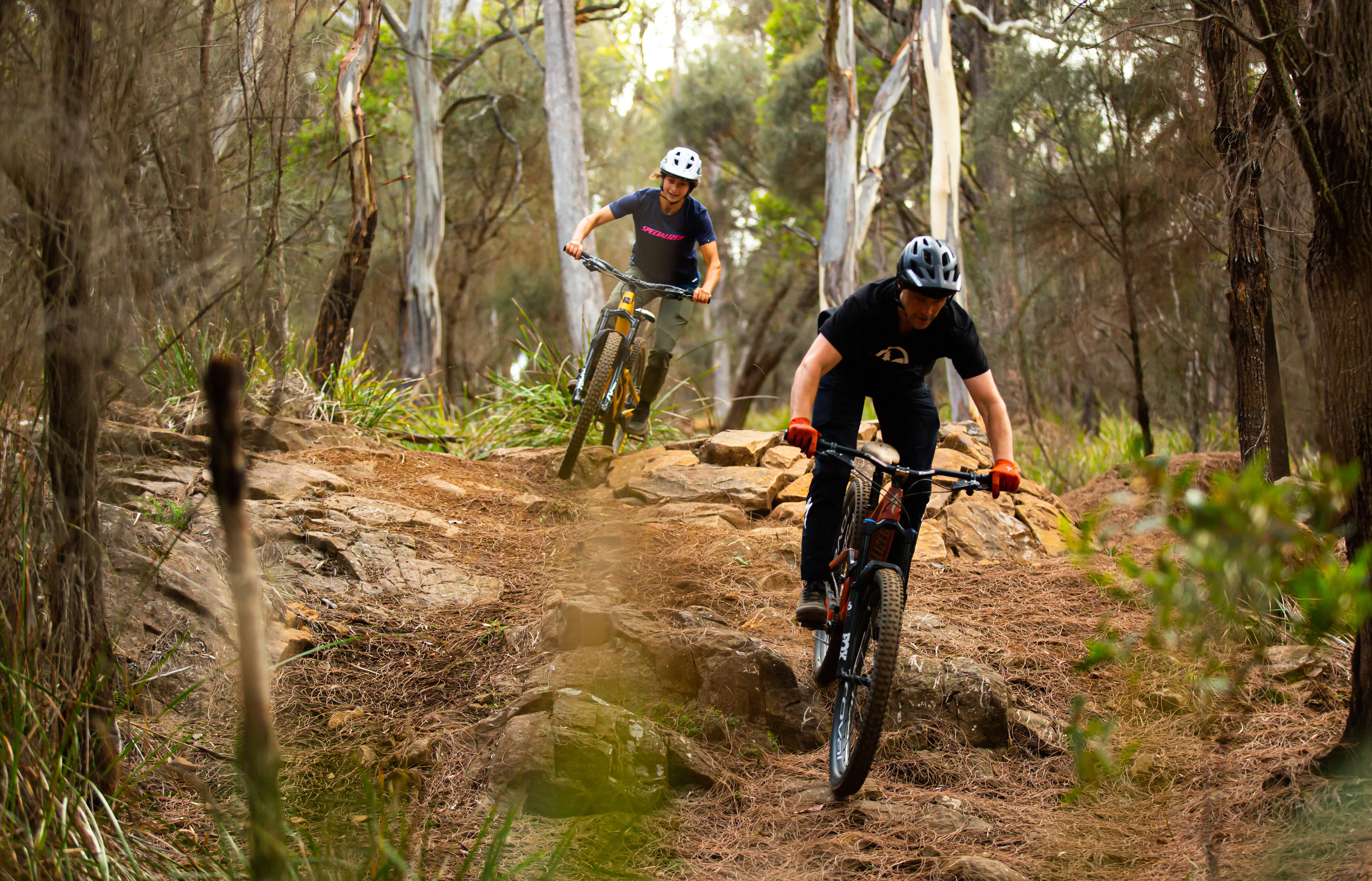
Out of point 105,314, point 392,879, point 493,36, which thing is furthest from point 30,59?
point 493,36

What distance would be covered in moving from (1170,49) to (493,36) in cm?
1415

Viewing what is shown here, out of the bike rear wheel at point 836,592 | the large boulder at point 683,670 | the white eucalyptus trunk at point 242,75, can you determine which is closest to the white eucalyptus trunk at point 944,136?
the bike rear wheel at point 836,592

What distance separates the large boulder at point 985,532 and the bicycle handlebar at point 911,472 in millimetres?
3532

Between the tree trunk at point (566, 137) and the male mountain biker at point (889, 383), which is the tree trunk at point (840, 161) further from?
the male mountain biker at point (889, 383)

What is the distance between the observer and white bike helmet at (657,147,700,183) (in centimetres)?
771

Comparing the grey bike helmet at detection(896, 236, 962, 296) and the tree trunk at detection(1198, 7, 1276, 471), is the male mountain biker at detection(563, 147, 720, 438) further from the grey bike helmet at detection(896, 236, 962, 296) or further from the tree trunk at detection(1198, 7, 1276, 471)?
the grey bike helmet at detection(896, 236, 962, 296)

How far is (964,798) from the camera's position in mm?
4051

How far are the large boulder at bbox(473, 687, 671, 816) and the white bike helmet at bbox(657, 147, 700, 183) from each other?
15.2ft

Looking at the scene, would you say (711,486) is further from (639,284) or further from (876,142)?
(876,142)

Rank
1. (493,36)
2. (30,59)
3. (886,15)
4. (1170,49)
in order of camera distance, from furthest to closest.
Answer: (493,36) → (886,15) → (1170,49) → (30,59)

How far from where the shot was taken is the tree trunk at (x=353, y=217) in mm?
10242

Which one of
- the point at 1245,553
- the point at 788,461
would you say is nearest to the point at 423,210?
the point at 788,461

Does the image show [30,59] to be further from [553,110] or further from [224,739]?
[553,110]

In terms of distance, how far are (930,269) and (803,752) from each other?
2.13 m
